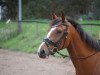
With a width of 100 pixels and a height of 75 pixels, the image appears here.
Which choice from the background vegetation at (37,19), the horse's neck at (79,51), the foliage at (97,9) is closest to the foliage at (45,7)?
the background vegetation at (37,19)

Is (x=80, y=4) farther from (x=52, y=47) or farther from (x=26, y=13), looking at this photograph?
(x=52, y=47)

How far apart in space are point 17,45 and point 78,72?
1340 cm

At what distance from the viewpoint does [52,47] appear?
530 cm

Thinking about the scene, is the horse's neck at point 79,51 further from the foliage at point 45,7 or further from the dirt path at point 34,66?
the foliage at point 45,7

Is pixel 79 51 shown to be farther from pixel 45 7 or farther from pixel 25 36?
pixel 45 7

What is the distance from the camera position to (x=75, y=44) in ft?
18.1

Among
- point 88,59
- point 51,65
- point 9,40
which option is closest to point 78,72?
point 88,59

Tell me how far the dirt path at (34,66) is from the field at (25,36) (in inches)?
114

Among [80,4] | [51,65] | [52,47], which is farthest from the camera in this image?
[80,4]

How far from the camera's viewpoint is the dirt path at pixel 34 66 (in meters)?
10.6

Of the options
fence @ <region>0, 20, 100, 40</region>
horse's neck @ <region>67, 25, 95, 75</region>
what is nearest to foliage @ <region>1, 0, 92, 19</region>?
fence @ <region>0, 20, 100, 40</region>

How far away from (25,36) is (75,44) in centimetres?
1470

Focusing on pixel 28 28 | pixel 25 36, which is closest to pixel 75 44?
pixel 25 36

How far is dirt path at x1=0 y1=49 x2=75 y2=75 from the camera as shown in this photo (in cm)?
1064
